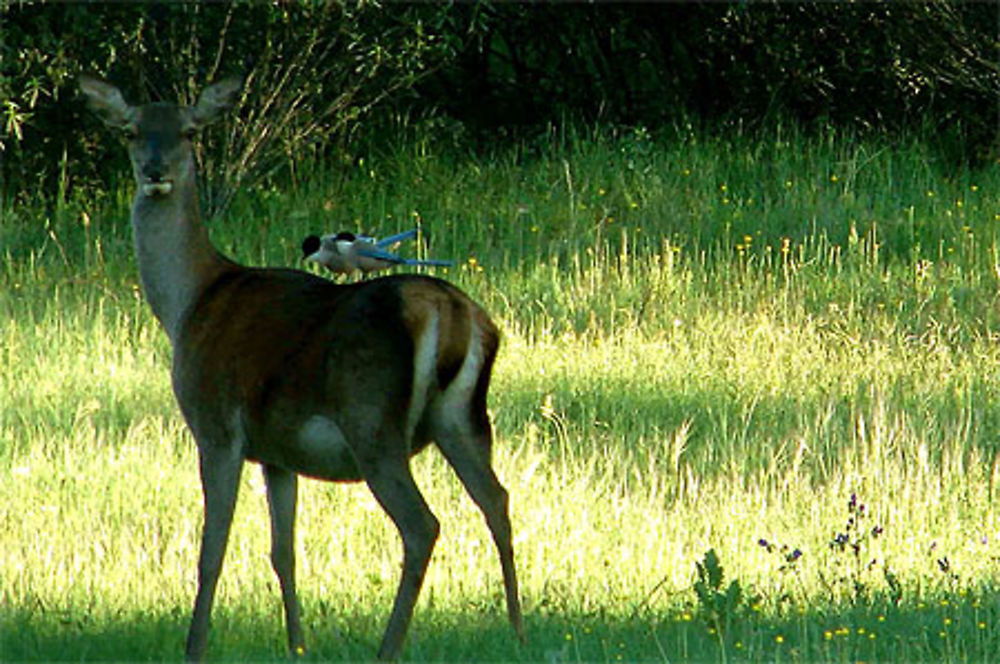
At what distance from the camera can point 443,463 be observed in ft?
27.7

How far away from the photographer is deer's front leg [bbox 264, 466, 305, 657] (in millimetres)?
6344

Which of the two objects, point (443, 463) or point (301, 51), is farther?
point (301, 51)

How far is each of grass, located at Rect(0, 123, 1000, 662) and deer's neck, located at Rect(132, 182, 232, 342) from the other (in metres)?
1.00

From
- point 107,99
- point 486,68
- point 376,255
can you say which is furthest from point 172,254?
point 486,68

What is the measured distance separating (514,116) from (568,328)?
21.7 feet

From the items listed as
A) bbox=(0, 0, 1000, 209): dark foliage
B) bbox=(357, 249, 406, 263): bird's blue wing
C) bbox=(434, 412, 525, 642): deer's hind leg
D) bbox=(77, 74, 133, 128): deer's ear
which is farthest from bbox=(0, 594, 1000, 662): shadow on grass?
bbox=(0, 0, 1000, 209): dark foliage

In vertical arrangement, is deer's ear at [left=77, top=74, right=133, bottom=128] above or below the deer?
above

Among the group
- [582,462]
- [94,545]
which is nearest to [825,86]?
[582,462]

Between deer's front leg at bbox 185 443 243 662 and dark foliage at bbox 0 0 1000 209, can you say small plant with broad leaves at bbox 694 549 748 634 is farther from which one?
dark foliage at bbox 0 0 1000 209

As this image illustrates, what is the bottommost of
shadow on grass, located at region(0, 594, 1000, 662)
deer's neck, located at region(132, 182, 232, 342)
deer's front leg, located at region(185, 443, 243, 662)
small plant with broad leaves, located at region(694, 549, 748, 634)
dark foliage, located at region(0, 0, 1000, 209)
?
shadow on grass, located at region(0, 594, 1000, 662)

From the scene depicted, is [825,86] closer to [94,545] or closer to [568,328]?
[568,328]

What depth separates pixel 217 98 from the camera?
7.02 metres

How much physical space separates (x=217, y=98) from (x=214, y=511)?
5.05 feet

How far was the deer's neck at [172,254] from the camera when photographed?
669cm
